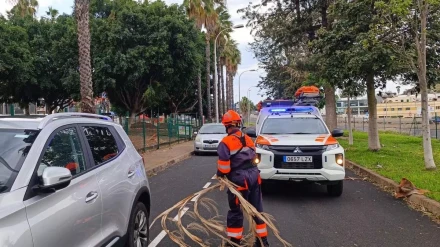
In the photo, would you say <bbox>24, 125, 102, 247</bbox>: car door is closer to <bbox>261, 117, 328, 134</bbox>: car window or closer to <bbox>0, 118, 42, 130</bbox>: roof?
<bbox>0, 118, 42, 130</bbox>: roof

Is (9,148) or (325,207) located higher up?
(9,148)

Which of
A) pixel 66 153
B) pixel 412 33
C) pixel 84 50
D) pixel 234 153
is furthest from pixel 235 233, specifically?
pixel 84 50

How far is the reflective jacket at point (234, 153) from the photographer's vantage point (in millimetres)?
4941

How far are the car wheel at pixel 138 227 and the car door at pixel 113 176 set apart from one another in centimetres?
16

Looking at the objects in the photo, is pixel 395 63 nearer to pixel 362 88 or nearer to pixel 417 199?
pixel 362 88

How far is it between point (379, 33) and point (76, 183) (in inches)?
390

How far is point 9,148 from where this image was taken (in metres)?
3.09

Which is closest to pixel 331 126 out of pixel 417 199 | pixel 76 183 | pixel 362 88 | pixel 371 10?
pixel 362 88

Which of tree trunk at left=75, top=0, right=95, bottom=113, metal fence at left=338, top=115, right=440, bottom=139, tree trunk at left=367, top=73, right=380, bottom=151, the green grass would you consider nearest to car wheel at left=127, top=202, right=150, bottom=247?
the green grass

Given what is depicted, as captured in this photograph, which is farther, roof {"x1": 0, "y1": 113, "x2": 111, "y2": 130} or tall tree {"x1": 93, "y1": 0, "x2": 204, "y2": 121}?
tall tree {"x1": 93, "y1": 0, "x2": 204, "y2": 121}

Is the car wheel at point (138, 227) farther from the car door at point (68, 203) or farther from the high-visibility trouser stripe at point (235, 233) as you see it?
the high-visibility trouser stripe at point (235, 233)

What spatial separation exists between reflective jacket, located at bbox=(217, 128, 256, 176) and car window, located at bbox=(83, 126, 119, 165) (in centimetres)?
122

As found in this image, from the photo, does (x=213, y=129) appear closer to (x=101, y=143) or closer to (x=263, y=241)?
(x=263, y=241)

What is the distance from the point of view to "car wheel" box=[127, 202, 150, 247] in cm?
433
